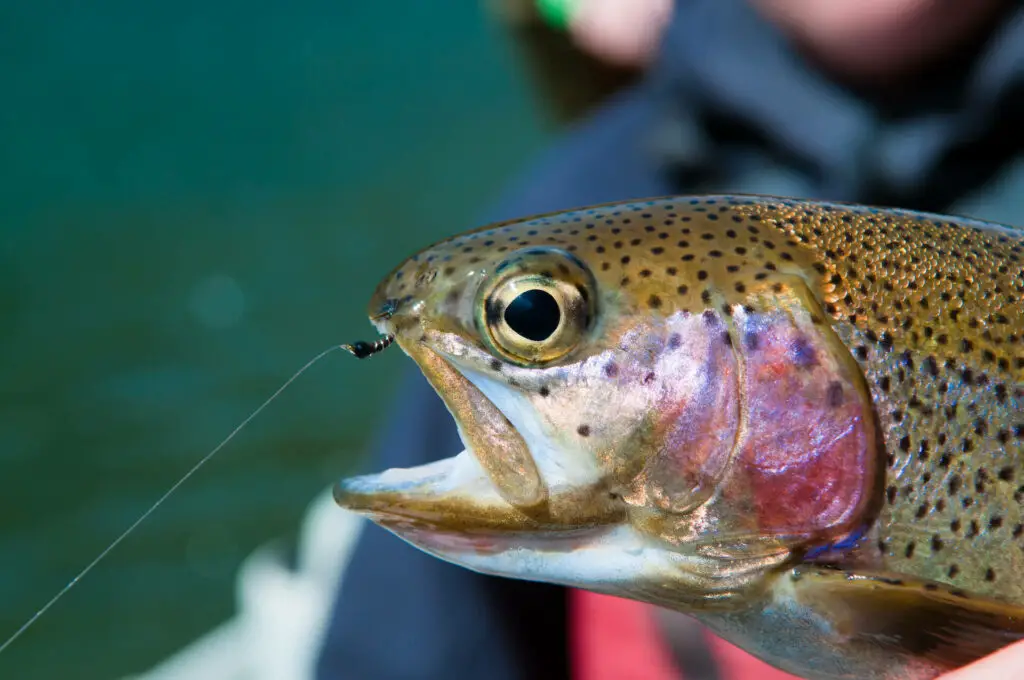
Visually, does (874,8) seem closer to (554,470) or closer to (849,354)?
(849,354)

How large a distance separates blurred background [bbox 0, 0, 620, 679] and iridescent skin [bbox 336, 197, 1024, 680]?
284 centimetres

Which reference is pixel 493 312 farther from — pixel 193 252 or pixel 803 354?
pixel 193 252

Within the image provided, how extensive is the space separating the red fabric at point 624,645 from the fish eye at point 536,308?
1268mm

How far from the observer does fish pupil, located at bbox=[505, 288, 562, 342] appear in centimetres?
125

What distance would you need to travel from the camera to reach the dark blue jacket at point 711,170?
2486 millimetres

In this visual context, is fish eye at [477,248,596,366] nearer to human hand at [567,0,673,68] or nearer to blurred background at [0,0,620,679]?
human hand at [567,0,673,68]

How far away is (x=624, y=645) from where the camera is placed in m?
2.43

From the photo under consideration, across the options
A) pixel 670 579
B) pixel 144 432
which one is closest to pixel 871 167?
pixel 670 579

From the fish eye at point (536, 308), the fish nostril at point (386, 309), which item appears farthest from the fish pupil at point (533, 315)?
the fish nostril at point (386, 309)

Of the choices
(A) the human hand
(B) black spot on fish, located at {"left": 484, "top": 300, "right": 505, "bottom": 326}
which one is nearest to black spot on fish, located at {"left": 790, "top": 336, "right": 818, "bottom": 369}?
(B) black spot on fish, located at {"left": 484, "top": 300, "right": 505, "bottom": 326}

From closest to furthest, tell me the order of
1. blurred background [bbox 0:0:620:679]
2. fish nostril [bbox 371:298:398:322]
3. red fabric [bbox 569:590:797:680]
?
fish nostril [bbox 371:298:398:322] < red fabric [bbox 569:590:797:680] < blurred background [bbox 0:0:620:679]

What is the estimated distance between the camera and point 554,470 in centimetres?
123

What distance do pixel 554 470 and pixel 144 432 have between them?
19.6 ft

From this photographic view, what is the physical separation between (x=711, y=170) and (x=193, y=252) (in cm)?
774
